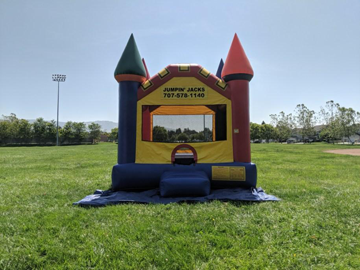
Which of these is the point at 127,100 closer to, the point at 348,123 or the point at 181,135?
the point at 181,135

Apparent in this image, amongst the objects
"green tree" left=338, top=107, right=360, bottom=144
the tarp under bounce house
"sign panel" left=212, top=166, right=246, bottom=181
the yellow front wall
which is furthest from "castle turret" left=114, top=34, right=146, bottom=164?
"green tree" left=338, top=107, right=360, bottom=144

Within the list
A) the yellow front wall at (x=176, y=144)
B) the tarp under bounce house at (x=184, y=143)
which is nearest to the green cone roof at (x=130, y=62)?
the tarp under bounce house at (x=184, y=143)

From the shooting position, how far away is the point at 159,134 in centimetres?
593

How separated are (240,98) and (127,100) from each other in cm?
257

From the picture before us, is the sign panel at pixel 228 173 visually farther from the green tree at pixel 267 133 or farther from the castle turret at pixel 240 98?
the green tree at pixel 267 133

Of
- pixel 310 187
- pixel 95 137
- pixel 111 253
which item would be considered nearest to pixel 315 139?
pixel 95 137

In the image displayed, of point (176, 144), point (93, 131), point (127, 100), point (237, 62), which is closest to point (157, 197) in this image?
point (176, 144)

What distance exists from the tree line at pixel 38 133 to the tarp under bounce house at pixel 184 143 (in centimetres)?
5151

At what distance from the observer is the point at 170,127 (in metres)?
6.04

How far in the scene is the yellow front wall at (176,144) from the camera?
4.92 meters

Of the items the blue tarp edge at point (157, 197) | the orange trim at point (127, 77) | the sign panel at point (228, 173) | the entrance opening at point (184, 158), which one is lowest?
the blue tarp edge at point (157, 197)

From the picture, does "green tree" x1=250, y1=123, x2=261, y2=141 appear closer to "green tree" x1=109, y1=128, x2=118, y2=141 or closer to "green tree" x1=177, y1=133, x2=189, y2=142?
"green tree" x1=109, y1=128, x2=118, y2=141

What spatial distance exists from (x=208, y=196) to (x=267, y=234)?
1623 mm

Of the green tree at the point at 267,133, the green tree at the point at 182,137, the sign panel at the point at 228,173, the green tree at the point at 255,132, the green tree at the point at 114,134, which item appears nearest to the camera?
the sign panel at the point at 228,173
